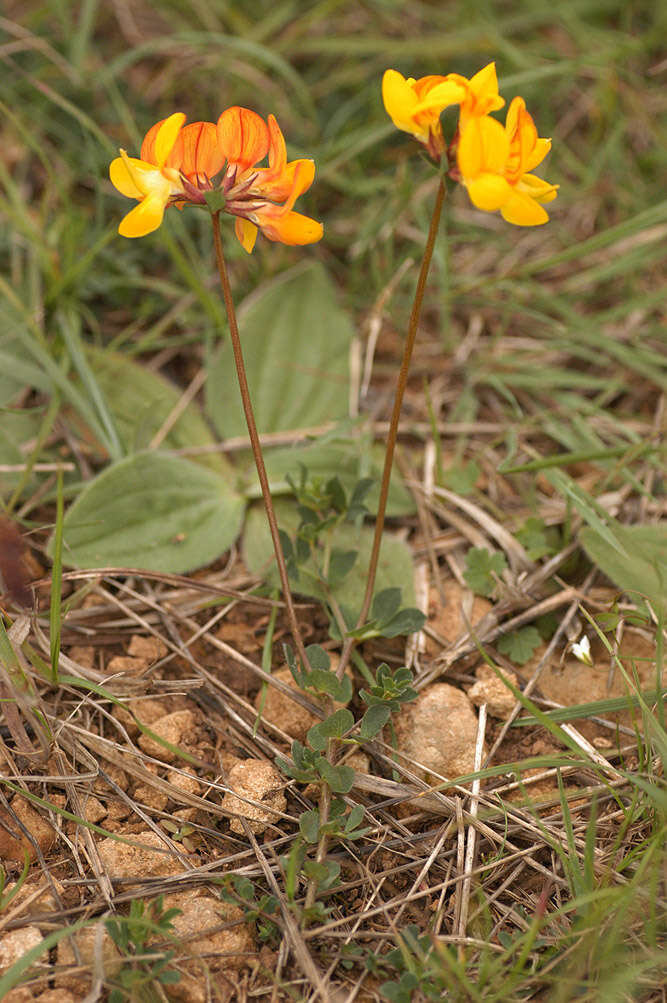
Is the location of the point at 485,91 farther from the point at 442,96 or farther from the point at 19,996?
the point at 19,996

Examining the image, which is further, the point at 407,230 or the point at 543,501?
the point at 407,230

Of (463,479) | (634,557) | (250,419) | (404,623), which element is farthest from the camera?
(463,479)

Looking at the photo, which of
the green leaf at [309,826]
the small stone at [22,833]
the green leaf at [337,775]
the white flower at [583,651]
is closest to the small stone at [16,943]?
the small stone at [22,833]

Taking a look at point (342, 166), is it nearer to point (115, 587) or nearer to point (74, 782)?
point (115, 587)

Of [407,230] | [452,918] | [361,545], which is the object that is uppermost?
[407,230]

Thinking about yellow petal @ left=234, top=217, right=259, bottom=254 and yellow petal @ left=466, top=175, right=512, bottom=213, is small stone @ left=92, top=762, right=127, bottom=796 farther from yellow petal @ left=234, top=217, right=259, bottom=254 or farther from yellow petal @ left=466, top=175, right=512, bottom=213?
yellow petal @ left=466, top=175, right=512, bottom=213

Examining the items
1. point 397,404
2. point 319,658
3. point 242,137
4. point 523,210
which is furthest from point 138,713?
point 523,210

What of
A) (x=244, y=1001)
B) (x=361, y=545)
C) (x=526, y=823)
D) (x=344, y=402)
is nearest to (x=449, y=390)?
(x=344, y=402)

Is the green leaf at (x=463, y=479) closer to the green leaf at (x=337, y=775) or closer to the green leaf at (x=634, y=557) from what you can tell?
the green leaf at (x=634, y=557)
